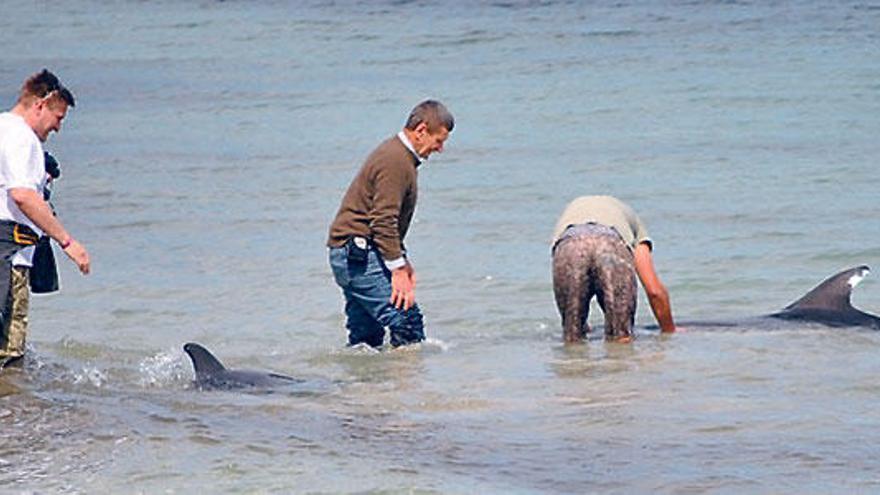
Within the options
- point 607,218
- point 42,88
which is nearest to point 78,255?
point 42,88

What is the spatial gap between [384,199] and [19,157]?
224 cm

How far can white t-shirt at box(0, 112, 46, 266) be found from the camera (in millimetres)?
9625

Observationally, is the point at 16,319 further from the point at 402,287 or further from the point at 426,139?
the point at 426,139

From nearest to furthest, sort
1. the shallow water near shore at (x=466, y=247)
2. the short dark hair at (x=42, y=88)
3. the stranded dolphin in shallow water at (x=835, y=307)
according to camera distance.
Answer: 1. the shallow water near shore at (x=466, y=247)
2. the short dark hair at (x=42, y=88)
3. the stranded dolphin in shallow water at (x=835, y=307)

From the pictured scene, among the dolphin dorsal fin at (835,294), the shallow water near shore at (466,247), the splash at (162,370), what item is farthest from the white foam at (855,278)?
the splash at (162,370)

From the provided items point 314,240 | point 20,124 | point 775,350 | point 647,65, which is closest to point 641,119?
point 647,65

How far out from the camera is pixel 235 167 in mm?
24359

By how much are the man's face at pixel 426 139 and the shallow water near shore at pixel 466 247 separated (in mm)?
1354

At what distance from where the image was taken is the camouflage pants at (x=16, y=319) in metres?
10.1

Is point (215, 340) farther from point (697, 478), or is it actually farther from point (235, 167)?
point (235, 167)

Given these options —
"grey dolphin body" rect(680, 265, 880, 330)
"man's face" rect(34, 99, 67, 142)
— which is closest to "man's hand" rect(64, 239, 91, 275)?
"man's face" rect(34, 99, 67, 142)

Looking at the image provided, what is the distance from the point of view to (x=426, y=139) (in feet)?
35.8

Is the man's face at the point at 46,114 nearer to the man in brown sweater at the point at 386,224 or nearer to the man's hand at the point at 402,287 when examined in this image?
the man in brown sweater at the point at 386,224

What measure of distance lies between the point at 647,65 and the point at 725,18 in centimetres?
602
